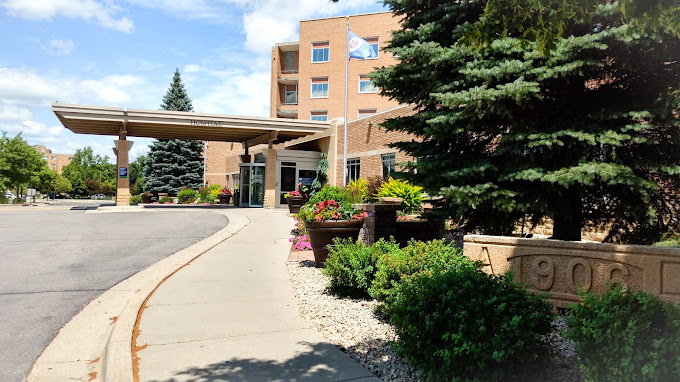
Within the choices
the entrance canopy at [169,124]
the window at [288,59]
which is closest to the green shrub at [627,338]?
the entrance canopy at [169,124]

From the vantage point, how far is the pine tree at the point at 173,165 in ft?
151

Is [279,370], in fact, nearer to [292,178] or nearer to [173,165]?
[292,178]

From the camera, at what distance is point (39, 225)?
667 inches

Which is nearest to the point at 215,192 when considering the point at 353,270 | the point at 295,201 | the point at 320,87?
the point at 320,87

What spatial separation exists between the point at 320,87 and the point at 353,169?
18.9 metres

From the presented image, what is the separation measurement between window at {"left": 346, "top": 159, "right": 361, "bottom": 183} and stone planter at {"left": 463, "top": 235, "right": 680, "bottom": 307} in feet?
62.4

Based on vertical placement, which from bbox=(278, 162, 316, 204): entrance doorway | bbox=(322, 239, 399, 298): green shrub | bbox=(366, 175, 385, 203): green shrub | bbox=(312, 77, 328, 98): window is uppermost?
bbox=(312, 77, 328, 98): window

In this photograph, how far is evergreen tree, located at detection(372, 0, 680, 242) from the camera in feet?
18.6

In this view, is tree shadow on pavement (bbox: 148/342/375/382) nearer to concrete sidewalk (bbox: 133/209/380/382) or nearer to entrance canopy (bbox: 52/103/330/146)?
concrete sidewalk (bbox: 133/209/380/382)

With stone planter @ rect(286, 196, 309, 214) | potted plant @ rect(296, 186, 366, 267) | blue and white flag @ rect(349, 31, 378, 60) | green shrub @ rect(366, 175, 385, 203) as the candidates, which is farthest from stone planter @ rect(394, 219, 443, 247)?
blue and white flag @ rect(349, 31, 378, 60)

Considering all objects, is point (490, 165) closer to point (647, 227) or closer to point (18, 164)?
point (647, 227)

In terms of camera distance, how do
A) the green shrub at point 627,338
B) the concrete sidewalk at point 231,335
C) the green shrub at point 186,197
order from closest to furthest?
the green shrub at point 627,338
the concrete sidewalk at point 231,335
the green shrub at point 186,197

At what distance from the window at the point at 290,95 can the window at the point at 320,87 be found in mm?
3932

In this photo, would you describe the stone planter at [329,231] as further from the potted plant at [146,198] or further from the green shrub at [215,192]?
the potted plant at [146,198]
